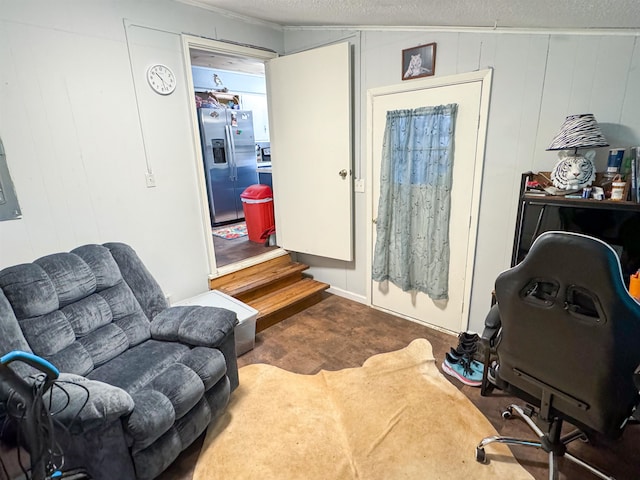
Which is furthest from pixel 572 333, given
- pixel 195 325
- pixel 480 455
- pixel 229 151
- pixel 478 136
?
pixel 229 151

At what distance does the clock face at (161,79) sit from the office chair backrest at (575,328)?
8.28 ft

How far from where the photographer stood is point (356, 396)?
2068 mm

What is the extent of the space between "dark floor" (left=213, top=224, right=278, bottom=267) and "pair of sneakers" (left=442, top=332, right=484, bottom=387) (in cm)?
219

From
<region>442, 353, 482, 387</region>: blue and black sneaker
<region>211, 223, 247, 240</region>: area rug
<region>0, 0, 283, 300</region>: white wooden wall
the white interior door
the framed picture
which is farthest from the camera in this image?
<region>211, 223, 247, 240</region>: area rug

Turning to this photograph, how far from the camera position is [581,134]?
1.70m

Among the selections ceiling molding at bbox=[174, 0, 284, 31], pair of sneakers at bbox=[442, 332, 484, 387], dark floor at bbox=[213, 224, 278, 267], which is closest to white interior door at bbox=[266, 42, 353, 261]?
ceiling molding at bbox=[174, 0, 284, 31]

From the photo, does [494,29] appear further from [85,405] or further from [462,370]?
[85,405]

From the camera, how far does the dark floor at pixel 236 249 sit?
12.0 ft

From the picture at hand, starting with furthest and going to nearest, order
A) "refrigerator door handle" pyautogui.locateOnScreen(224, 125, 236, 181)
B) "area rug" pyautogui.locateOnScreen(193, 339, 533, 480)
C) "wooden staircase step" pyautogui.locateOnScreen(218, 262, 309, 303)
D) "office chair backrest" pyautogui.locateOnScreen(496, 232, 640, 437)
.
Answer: "refrigerator door handle" pyautogui.locateOnScreen(224, 125, 236, 181) → "wooden staircase step" pyautogui.locateOnScreen(218, 262, 309, 303) → "area rug" pyautogui.locateOnScreen(193, 339, 533, 480) → "office chair backrest" pyautogui.locateOnScreen(496, 232, 640, 437)

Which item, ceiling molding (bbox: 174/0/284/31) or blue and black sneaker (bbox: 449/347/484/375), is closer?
blue and black sneaker (bbox: 449/347/484/375)

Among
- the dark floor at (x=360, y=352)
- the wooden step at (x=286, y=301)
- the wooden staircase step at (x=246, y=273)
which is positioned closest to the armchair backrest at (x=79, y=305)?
the dark floor at (x=360, y=352)

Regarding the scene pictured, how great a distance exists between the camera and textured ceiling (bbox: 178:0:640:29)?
1494 millimetres

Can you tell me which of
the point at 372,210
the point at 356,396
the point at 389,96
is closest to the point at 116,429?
the point at 356,396

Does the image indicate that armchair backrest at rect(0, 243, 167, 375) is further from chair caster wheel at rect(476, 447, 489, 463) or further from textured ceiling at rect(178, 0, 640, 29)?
textured ceiling at rect(178, 0, 640, 29)
